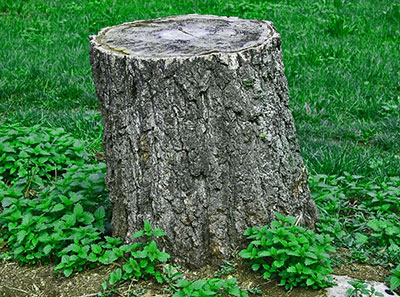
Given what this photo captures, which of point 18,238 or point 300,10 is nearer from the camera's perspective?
point 18,238

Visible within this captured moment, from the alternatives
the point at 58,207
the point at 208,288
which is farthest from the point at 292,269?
the point at 58,207

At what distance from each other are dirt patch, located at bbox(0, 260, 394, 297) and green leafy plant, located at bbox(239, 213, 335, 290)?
0.20 feet

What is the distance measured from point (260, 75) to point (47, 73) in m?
3.72

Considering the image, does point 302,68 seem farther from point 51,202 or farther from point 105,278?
point 105,278

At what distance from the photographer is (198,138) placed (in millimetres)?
3088

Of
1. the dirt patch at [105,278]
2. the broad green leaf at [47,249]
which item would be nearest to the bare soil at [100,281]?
the dirt patch at [105,278]

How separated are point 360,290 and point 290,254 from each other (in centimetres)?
38

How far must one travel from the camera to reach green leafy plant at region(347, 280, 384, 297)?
9.68 ft

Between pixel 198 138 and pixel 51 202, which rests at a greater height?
pixel 198 138

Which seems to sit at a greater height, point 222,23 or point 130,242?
point 222,23

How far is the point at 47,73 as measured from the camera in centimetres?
632

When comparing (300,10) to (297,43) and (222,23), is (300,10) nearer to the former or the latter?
(297,43)

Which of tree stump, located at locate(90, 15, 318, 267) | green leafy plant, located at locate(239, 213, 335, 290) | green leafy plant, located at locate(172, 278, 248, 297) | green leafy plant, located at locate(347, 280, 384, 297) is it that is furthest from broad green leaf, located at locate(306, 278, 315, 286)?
tree stump, located at locate(90, 15, 318, 267)

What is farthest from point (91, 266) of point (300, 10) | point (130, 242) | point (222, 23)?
point (300, 10)
